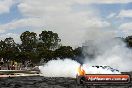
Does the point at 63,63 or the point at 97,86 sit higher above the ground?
the point at 63,63

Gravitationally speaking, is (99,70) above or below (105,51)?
below

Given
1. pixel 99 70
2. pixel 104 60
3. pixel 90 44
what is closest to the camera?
pixel 99 70

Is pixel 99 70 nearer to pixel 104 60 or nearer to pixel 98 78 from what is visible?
pixel 98 78

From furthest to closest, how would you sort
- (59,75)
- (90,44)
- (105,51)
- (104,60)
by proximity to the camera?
(90,44), (105,51), (104,60), (59,75)

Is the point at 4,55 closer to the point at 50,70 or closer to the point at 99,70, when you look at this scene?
the point at 50,70

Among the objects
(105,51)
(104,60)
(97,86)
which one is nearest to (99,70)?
(97,86)

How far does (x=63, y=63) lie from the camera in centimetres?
7944

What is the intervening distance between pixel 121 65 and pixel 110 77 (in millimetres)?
76536

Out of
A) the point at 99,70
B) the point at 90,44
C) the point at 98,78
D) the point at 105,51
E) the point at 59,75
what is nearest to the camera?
the point at 98,78

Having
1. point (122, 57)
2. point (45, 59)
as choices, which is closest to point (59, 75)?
point (122, 57)

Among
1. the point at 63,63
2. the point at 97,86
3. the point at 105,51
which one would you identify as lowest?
the point at 97,86

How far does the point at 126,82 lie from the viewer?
143ft

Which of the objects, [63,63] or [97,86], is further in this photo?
[63,63]

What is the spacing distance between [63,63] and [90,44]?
57.3 meters
